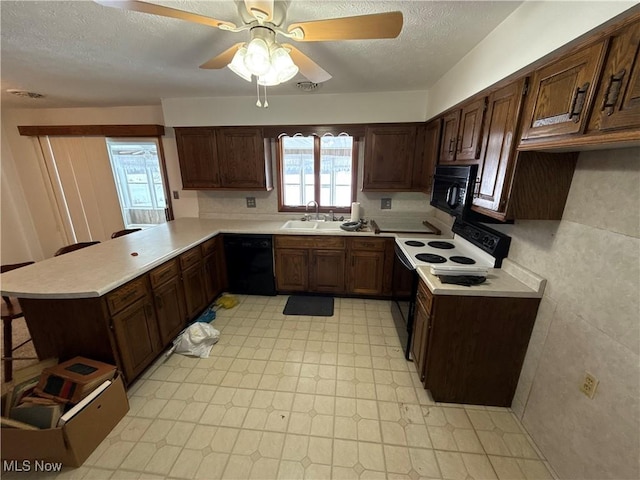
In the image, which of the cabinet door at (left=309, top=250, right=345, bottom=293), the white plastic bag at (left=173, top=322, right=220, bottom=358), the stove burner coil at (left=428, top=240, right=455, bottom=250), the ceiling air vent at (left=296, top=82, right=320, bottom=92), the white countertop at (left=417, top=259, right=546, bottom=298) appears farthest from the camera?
the cabinet door at (left=309, top=250, right=345, bottom=293)

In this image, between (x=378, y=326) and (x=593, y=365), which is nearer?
(x=593, y=365)

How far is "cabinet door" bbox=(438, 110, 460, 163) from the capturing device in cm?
211

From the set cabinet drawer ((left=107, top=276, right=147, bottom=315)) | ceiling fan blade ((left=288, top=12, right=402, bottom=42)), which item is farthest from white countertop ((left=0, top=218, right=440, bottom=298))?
ceiling fan blade ((left=288, top=12, right=402, bottom=42))

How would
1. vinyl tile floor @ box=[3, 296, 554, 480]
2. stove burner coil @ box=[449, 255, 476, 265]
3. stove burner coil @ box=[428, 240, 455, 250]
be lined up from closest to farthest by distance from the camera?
vinyl tile floor @ box=[3, 296, 554, 480] < stove burner coil @ box=[449, 255, 476, 265] < stove burner coil @ box=[428, 240, 455, 250]

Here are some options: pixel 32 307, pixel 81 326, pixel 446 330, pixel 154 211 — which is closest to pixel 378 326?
pixel 446 330

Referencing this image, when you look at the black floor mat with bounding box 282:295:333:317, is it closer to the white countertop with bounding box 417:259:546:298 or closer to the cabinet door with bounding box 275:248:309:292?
the cabinet door with bounding box 275:248:309:292

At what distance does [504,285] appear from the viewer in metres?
1.61

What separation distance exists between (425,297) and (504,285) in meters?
0.48

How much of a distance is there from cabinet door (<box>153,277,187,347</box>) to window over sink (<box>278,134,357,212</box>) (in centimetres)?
168

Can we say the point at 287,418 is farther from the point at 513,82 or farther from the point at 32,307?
the point at 513,82

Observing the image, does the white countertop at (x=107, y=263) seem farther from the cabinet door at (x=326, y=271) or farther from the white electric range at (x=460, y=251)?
the white electric range at (x=460, y=251)

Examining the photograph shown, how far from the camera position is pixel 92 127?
11.1ft

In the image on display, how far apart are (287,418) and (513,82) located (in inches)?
96.2

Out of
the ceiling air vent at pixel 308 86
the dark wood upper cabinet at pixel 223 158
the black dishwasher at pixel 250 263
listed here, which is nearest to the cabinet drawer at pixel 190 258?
the black dishwasher at pixel 250 263
